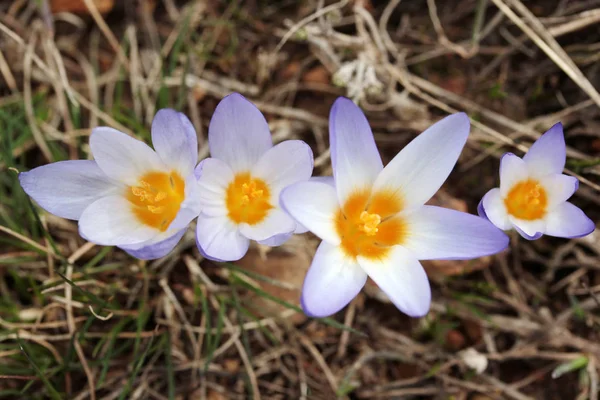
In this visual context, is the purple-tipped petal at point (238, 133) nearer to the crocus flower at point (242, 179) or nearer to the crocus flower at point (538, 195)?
the crocus flower at point (242, 179)

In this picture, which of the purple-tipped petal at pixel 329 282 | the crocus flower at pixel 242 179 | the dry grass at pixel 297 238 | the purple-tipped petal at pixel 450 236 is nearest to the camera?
the purple-tipped petal at pixel 329 282

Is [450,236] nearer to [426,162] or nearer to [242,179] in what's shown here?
[426,162]

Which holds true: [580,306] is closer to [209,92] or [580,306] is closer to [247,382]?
[247,382]

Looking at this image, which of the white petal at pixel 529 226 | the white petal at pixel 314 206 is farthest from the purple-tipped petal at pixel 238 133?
the white petal at pixel 529 226

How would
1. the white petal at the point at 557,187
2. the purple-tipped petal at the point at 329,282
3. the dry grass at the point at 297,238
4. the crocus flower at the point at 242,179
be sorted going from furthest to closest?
1. the dry grass at the point at 297,238
2. the white petal at the point at 557,187
3. the crocus flower at the point at 242,179
4. the purple-tipped petal at the point at 329,282

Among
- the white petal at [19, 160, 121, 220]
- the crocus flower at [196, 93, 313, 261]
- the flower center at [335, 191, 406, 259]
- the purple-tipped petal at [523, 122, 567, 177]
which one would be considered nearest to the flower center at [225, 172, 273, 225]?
the crocus flower at [196, 93, 313, 261]

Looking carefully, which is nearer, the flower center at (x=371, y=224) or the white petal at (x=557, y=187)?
the flower center at (x=371, y=224)

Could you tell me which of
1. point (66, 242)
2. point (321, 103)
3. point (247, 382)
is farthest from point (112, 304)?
point (321, 103)
